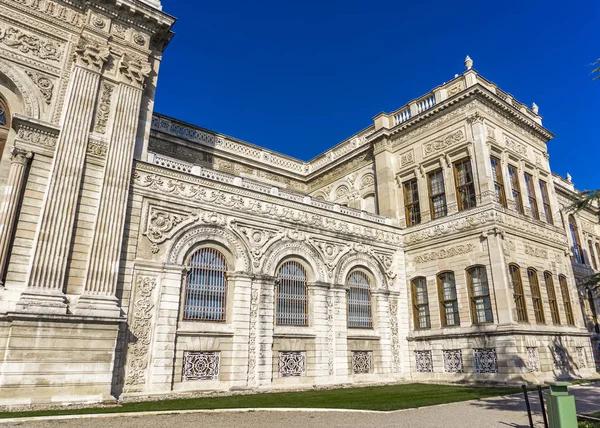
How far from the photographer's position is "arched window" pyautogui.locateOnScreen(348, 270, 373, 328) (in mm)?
19078

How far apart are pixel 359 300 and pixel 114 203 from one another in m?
11.8

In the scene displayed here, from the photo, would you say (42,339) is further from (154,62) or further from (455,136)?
(455,136)

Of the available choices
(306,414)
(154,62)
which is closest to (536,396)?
(306,414)

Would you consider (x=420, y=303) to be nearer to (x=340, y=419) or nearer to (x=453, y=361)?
(x=453, y=361)

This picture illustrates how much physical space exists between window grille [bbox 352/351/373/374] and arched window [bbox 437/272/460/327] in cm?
392

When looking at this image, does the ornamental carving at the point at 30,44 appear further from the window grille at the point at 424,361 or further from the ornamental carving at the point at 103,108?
the window grille at the point at 424,361

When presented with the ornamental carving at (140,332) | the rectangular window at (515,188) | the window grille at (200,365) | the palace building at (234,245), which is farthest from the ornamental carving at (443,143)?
the ornamental carving at (140,332)

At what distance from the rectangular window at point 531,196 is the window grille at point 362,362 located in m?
11.4

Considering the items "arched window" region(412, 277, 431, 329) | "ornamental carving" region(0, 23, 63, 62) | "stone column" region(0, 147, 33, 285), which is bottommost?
"arched window" region(412, 277, 431, 329)

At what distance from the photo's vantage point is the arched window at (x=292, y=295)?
55.3ft

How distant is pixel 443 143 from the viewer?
2123cm

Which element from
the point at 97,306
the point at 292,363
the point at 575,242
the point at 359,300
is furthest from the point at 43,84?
the point at 575,242

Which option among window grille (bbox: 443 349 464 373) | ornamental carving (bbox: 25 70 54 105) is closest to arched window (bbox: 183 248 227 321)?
ornamental carving (bbox: 25 70 54 105)

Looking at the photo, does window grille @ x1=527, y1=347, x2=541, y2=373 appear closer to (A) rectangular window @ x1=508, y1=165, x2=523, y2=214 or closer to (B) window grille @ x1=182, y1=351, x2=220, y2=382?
(A) rectangular window @ x1=508, y1=165, x2=523, y2=214
